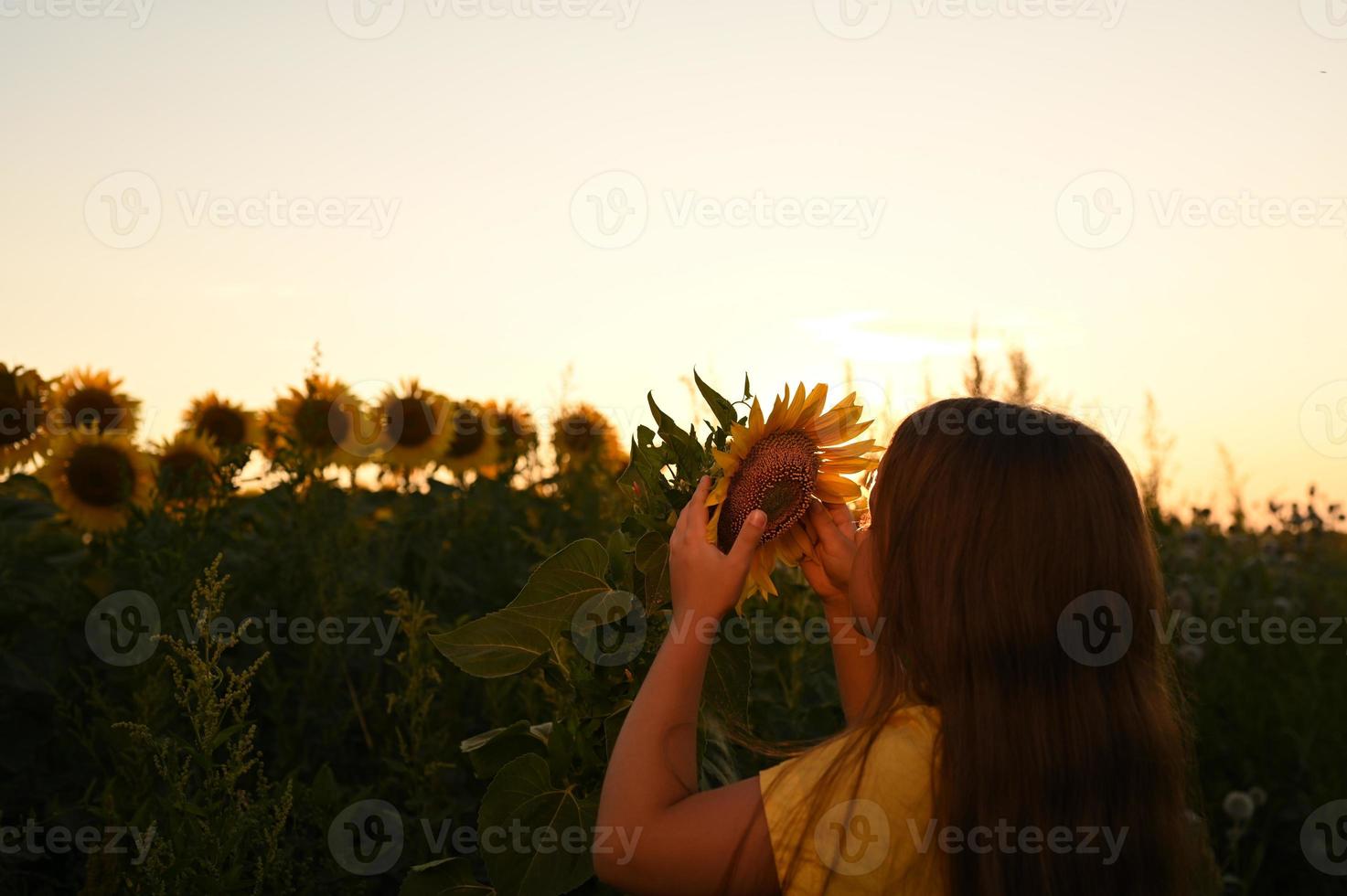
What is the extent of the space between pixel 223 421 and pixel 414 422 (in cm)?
92

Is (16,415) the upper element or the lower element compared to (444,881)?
upper

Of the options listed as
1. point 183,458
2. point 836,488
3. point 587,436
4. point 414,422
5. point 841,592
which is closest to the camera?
point 836,488

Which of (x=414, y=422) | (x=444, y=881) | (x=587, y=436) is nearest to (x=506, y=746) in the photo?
(x=444, y=881)

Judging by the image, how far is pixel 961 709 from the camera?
71.0 inches

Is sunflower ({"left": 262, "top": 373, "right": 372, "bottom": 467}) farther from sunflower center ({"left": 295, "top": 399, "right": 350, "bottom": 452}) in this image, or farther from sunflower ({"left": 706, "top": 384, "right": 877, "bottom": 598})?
sunflower ({"left": 706, "top": 384, "right": 877, "bottom": 598})

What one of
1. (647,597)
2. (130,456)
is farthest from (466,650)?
(130,456)

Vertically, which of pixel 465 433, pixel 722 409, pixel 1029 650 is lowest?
pixel 1029 650

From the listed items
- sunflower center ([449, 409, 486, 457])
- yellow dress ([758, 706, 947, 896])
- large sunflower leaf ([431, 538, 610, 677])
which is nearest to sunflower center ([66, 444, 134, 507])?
sunflower center ([449, 409, 486, 457])

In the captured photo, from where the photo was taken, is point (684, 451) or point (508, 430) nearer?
point (684, 451)

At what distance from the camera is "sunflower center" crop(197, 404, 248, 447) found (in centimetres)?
549

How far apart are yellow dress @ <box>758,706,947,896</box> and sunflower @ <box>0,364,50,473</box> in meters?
3.73

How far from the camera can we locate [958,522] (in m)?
1.87

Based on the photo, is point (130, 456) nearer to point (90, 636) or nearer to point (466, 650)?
point (90, 636)

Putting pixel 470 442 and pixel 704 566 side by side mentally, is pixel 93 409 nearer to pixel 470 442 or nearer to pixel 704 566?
pixel 470 442
